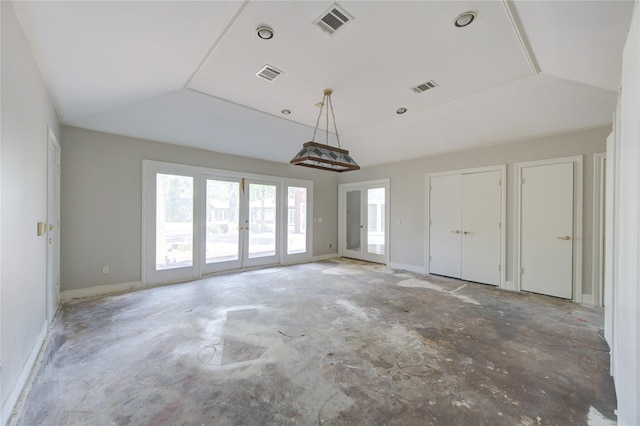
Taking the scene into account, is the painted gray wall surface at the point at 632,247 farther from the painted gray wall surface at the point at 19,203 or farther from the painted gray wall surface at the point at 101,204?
the painted gray wall surface at the point at 101,204

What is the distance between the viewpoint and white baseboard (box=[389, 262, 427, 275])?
19.0ft

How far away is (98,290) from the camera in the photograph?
13.3 feet

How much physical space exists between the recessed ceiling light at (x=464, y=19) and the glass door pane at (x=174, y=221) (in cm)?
475

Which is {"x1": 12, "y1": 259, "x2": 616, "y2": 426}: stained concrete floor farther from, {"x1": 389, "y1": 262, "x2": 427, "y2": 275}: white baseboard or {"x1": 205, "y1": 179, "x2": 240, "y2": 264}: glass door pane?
{"x1": 389, "y1": 262, "x2": 427, "y2": 275}: white baseboard

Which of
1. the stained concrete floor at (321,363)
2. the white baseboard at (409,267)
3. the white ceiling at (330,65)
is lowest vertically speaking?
the stained concrete floor at (321,363)

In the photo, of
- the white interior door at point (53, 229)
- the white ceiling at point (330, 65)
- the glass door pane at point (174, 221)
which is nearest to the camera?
the white ceiling at point (330, 65)

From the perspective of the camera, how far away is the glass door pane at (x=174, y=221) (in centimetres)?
466

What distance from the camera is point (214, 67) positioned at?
119 inches

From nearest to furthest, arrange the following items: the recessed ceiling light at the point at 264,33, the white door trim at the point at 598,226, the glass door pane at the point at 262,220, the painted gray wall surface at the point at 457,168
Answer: the recessed ceiling light at the point at 264,33
the white door trim at the point at 598,226
the painted gray wall surface at the point at 457,168
the glass door pane at the point at 262,220

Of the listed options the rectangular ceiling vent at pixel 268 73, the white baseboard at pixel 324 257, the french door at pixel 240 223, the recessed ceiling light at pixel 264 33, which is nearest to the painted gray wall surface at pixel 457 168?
the white baseboard at pixel 324 257

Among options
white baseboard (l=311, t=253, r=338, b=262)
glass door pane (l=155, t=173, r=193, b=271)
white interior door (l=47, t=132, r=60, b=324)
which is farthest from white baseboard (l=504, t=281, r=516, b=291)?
white interior door (l=47, t=132, r=60, b=324)

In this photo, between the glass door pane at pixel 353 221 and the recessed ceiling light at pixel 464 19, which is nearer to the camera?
the recessed ceiling light at pixel 464 19

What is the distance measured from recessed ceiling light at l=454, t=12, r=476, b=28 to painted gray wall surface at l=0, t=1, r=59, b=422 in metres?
3.21

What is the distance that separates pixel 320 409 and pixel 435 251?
4.61 meters
